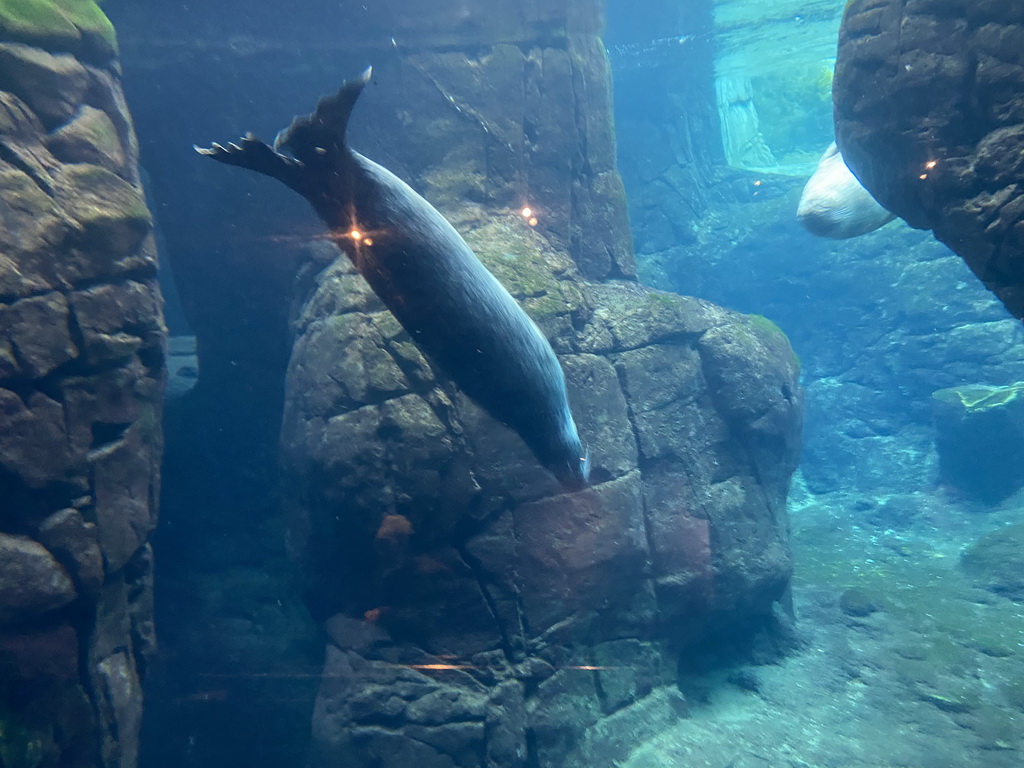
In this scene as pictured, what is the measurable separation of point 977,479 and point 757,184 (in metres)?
14.2

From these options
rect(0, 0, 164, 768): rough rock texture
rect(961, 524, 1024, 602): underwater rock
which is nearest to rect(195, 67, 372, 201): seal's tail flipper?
rect(0, 0, 164, 768): rough rock texture

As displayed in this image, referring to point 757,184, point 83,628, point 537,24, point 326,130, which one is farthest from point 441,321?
point 757,184

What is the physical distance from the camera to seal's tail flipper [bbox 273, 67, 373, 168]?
2.38 m

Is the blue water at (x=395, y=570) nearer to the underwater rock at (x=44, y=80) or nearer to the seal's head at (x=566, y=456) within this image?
the seal's head at (x=566, y=456)

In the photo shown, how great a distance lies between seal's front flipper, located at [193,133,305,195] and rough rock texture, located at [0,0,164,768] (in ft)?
9.26

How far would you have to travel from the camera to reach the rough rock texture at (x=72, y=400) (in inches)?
157

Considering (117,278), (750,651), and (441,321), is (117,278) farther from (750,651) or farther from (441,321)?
(750,651)

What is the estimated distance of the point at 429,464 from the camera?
19.8 ft

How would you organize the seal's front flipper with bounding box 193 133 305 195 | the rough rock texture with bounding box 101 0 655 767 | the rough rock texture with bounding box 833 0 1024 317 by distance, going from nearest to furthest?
the seal's front flipper with bounding box 193 133 305 195
the rough rock texture with bounding box 833 0 1024 317
the rough rock texture with bounding box 101 0 655 767

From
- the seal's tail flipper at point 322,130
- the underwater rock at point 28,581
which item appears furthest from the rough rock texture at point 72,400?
the seal's tail flipper at point 322,130

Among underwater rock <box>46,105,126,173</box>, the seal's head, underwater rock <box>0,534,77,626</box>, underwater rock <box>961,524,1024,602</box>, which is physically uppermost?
underwater rock <box>46,105,126,173</box>

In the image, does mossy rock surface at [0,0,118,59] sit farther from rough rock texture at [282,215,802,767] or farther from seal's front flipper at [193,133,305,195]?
seal's front flipper at [193,133,305,195]

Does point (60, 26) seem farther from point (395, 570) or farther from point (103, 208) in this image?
point (395, 570)

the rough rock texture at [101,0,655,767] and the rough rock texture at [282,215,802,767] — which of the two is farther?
the rough rock texture at [101,0,655,767]
